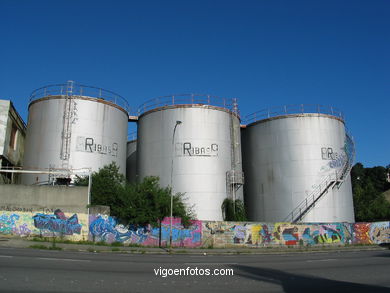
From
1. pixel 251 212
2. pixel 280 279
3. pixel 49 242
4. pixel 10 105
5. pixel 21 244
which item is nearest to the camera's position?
pixel 280 279

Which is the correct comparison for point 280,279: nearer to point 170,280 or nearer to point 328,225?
point 170,280

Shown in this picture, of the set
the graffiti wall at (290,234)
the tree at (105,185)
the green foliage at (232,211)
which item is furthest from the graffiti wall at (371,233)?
the tree at (105,185)

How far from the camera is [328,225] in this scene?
3244 cm

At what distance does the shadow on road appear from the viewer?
9383 millimetres

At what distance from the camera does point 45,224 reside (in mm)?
25812

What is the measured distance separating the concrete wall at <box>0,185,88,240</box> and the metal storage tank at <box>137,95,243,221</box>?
9409mm

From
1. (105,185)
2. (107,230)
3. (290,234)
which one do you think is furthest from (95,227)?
(290,234)

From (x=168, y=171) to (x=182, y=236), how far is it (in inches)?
308

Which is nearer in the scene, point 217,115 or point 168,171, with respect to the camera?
point 168,171

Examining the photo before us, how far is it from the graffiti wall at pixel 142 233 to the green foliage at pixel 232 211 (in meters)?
5.57

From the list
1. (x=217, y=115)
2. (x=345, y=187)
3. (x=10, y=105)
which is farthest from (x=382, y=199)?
(x=10, y=105)

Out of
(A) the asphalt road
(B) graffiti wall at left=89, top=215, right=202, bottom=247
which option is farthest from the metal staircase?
(A) the asphalt road

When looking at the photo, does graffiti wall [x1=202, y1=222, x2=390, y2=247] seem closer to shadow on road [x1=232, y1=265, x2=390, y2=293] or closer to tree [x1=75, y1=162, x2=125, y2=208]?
tree [x1=75, y1=162, x2=125, y2=208]

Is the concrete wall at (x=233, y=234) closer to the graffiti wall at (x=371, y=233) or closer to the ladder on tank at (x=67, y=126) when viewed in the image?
the graffiti wall at (x=371, y=233)
